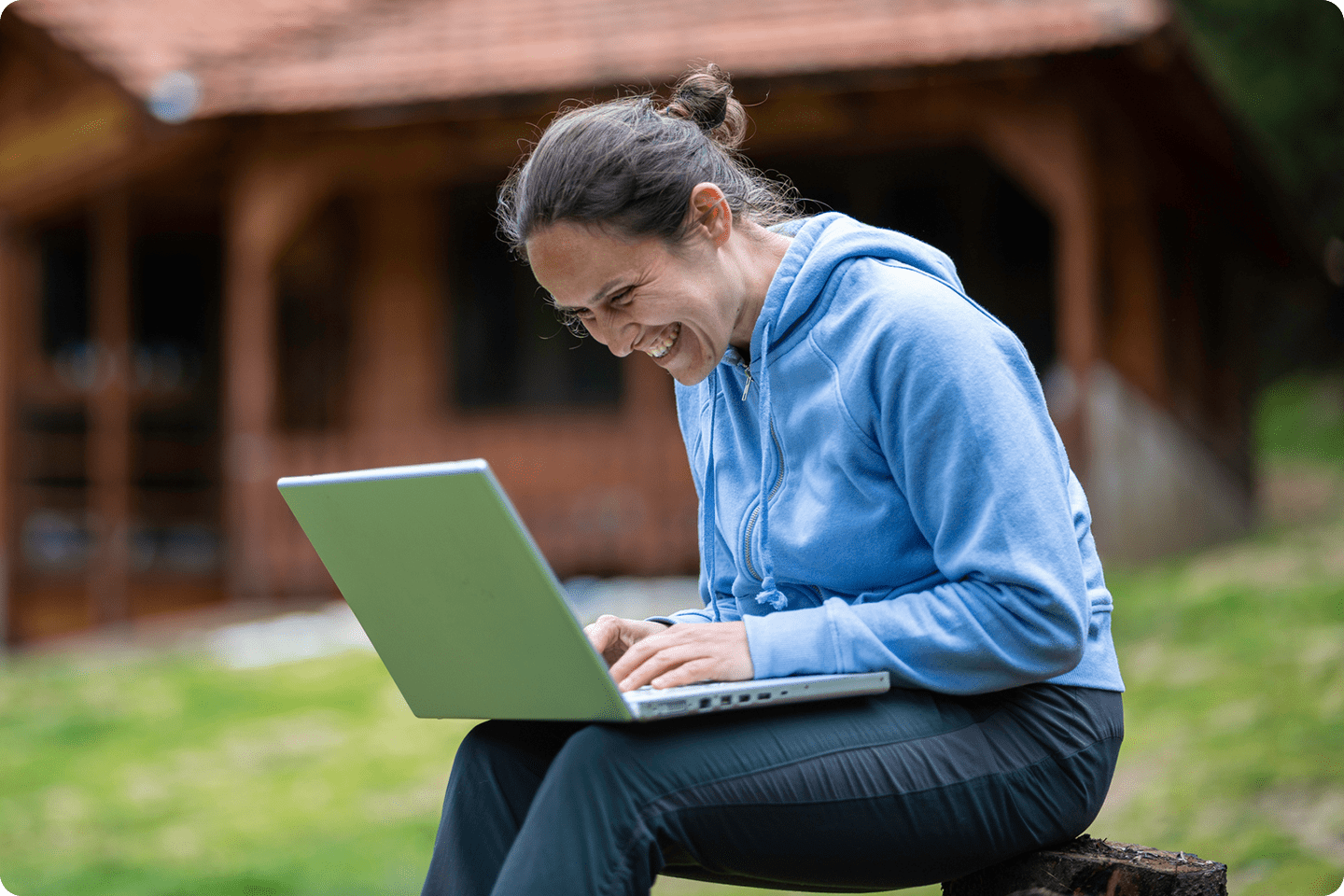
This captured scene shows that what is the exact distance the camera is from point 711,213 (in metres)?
1.84

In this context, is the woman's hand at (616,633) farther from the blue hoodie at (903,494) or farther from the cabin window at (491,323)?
the cabin window at (491,323)

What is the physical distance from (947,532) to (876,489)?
0.14m

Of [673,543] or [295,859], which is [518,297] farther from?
[295,859]

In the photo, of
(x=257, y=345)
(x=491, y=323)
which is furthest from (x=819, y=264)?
(x=491, y=323)

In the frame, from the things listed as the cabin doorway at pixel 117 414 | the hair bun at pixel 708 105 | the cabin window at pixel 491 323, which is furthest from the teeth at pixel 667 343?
the cabin doorway at pixel 117 414

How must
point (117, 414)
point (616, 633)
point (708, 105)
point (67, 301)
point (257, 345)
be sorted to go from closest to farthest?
point (616, 633) → point (708, 105) → point (257, 345) → point (117, 414) → point (67, 301)

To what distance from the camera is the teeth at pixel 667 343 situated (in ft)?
6.30

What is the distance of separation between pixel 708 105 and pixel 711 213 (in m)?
0.24

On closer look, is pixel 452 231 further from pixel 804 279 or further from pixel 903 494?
pixel 903 494

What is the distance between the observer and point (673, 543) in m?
8.77

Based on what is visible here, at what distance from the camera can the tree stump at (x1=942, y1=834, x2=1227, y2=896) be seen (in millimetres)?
1688

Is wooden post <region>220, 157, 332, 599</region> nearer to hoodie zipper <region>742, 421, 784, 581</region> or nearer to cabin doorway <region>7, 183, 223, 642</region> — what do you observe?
cabin doorway <region>7, 183, 223, 642</region>

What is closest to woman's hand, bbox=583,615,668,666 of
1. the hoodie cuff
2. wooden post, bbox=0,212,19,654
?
the hoodie cuff

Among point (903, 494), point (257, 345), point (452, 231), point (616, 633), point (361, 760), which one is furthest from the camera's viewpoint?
point (452, 231)
